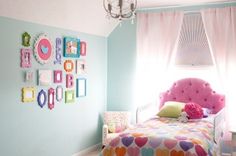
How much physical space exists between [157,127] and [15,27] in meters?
2.01

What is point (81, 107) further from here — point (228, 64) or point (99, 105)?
point (228, 64)

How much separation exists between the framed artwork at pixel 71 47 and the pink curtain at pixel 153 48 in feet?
3.61

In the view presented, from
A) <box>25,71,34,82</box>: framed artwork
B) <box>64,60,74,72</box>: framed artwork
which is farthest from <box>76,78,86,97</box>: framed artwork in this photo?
<box>25,71,34,82</box>: framed artwork

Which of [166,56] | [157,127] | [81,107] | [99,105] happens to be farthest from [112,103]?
[157,127]

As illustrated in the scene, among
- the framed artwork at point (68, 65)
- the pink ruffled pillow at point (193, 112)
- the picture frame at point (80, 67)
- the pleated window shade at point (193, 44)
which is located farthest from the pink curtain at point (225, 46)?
the framed artwork at point (68, 65)

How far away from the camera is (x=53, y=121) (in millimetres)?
4094

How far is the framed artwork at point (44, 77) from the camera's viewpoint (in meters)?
3.79

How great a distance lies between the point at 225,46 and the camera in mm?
4484

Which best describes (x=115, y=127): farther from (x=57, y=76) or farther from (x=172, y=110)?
(x=57, y=76)

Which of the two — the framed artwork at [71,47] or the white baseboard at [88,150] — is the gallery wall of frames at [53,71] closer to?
the framed artwork at [71,47]

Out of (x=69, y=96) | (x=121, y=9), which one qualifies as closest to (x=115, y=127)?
(x=69, y=96)

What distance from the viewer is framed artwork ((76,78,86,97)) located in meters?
4.57

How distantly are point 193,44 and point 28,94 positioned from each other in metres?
2.62

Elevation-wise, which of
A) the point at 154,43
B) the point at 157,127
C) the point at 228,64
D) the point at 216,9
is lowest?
the point at 157,127
